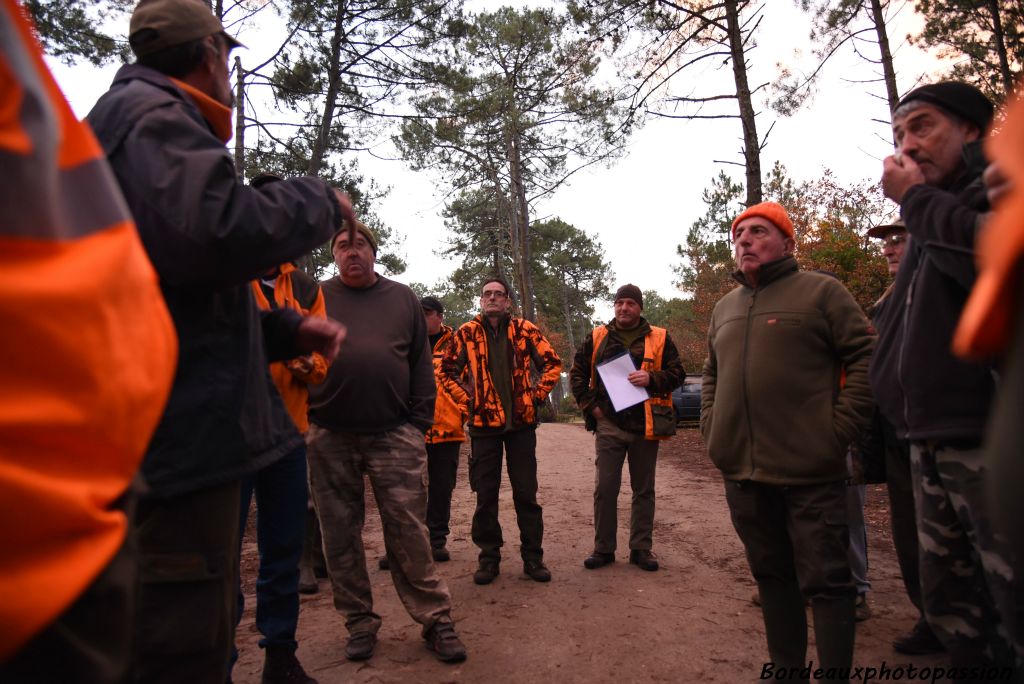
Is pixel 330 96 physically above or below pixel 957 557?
above

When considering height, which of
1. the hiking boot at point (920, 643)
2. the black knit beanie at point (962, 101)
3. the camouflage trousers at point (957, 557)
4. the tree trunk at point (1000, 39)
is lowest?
the hiking boot at point (920, 643)

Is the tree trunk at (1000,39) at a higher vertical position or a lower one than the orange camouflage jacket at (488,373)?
higher

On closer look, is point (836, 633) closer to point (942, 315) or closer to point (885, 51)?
point (942, 315)

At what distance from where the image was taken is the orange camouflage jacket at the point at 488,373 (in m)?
5.39

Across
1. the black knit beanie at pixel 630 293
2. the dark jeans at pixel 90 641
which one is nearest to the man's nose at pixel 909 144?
the dark jeans at pixel 90 641

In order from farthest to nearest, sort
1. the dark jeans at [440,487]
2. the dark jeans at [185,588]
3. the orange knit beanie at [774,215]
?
the dark jeans at [440,487], the orange knit beanie at [774,215], the dark jeans at [185,588]

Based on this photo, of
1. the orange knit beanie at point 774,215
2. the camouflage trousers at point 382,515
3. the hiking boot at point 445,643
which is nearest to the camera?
the orange knit beanie at point 774,215

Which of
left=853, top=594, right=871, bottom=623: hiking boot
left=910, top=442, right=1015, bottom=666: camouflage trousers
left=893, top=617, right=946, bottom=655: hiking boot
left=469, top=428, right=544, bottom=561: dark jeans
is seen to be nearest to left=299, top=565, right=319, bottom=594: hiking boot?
left=469, top=428, right=544, bottom=561: dark jeans

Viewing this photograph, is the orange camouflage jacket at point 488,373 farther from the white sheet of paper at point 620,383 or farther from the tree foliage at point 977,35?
the tree foliage at point 977,35

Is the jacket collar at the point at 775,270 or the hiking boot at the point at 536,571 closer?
the jacket collar at the point at 775,270

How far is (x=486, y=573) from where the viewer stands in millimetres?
5156

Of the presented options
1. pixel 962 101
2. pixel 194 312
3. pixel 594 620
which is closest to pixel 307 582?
pixel 594 620

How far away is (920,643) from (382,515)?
298cm

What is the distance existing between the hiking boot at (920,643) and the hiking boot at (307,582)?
3894 mm
